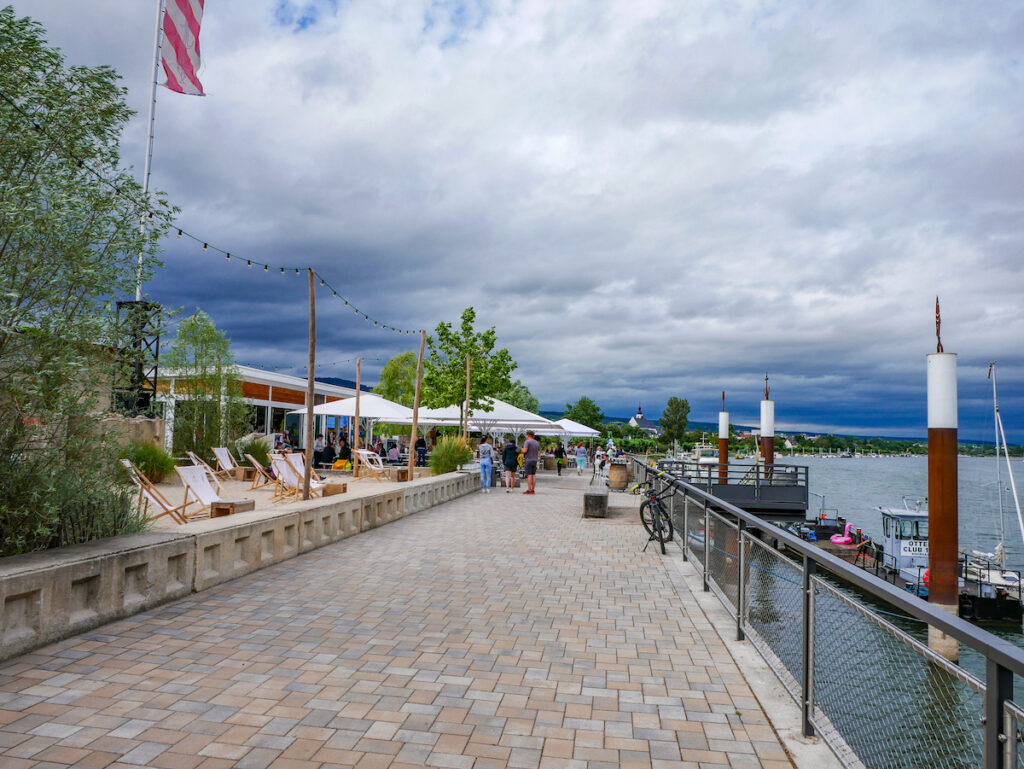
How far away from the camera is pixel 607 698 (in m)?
4.08

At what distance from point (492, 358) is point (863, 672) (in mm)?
30880

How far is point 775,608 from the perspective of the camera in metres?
4.34

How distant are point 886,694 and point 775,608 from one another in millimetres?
1116

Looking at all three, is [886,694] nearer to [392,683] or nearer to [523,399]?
[392,683]

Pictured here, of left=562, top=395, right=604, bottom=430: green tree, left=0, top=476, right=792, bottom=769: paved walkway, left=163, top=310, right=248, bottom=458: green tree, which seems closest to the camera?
left=0, top=476, right=792, bottom=769: paved walkway

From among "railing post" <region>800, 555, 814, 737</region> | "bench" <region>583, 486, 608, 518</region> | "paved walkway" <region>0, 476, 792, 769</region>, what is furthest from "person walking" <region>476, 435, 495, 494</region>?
"railing post" <region>800, 555, 814, 737</region>

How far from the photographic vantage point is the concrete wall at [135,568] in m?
4.43

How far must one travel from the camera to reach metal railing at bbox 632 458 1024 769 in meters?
2.12

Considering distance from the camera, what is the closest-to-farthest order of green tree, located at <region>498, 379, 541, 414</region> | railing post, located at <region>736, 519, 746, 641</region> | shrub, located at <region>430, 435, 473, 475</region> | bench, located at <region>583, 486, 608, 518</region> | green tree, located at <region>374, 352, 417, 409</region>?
1. railing post, located at <region>736, 519, 746, 641</region>
2. bench, located at <region>583, 486, 608, 518</region>
3. shrub, located at <region>430, 435, 473, 475</region>
4. green tree, located at <region>374, 352, 417, 409</region>
5. green tree, located at <region>498, 379, 541, 414</region>

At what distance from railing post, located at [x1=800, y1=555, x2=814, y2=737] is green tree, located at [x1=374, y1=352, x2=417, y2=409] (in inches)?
2014

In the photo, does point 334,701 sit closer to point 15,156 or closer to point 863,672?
point 863,672


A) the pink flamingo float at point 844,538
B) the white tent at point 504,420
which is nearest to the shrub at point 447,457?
the white tent at point 504,420

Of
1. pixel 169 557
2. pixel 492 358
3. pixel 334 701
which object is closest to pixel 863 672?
pixel 334 701

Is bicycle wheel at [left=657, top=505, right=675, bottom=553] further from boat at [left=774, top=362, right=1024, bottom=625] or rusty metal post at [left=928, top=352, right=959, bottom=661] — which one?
boat at [left=774, top=362, right=1024, bottom=625]
